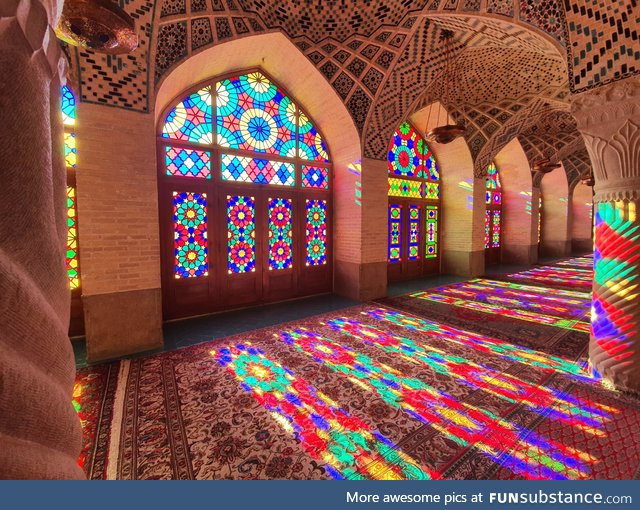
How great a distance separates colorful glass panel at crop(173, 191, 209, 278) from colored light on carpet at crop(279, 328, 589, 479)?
2292mm

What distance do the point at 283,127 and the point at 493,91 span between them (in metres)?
4.57

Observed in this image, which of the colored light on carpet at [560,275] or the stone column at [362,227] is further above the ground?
the stone column at [362,227]

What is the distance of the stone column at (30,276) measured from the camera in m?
0.47

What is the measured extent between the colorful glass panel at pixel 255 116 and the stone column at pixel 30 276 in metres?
4.71

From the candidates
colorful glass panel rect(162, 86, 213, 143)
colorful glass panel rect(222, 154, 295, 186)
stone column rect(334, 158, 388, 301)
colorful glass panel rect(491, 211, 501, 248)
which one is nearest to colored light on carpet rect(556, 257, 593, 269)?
colorful glass panel rect(491, 211, 501, 248)

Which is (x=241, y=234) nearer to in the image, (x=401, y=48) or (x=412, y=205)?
(x=401, y=48)

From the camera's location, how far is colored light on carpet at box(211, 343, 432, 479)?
1.82 meters

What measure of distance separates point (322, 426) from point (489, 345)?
2.33m

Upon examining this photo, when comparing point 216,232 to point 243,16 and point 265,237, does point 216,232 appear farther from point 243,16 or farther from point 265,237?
point 243,16

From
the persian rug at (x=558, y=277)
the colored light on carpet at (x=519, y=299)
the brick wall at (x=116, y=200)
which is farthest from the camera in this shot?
the persian rug at (x=558, y=277)

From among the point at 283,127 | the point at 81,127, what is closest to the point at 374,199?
the point at 283,127

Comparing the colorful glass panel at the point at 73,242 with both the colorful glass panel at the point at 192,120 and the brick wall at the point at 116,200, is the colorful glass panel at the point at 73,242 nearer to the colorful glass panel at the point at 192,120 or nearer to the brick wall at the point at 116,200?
the brick wall at the point at 116,200

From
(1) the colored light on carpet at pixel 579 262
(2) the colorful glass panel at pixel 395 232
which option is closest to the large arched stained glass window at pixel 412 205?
(2) the colorful glass panel at pixel 395 232

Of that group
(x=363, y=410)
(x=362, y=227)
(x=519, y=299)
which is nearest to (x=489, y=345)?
(x=363, y=410)
